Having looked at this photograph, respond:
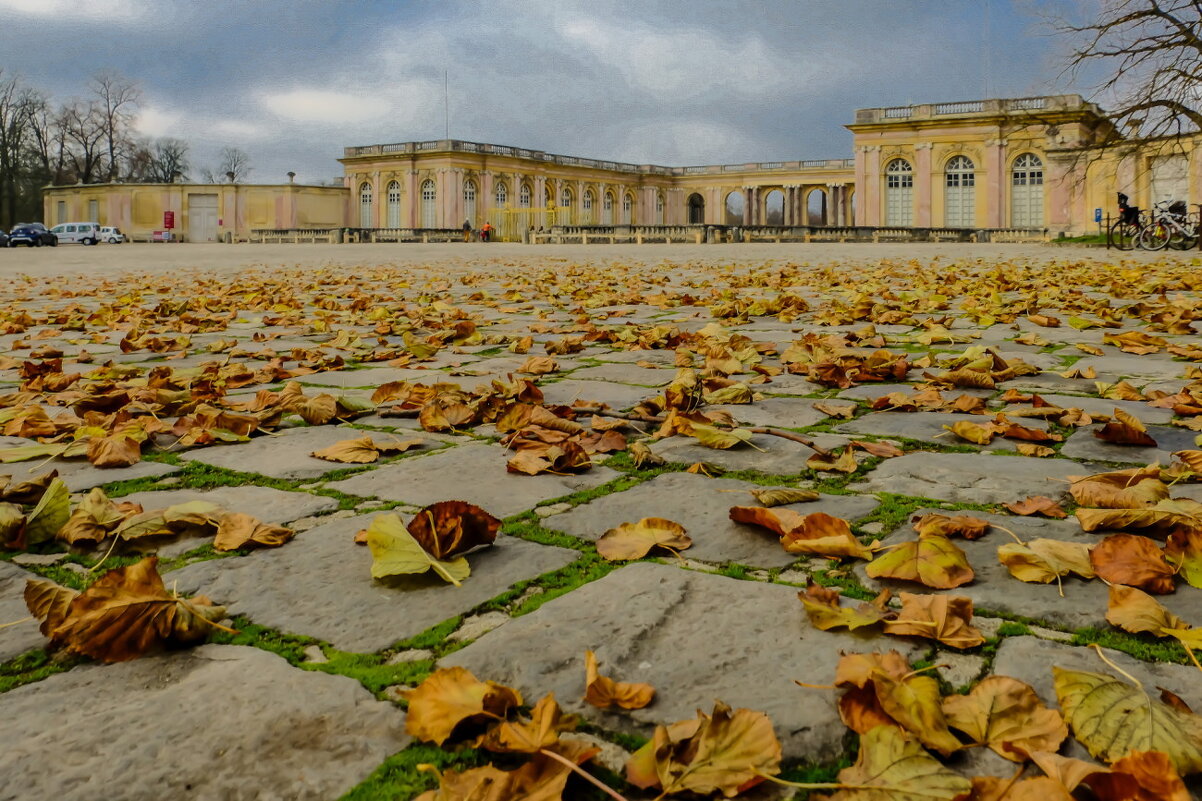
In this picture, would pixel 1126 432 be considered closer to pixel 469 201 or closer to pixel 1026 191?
pixel 1026 191

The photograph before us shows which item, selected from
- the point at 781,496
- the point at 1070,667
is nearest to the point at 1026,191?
the point at 781,496

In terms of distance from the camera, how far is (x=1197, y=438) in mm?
2334

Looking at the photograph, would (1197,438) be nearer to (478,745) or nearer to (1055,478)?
(1055,478)

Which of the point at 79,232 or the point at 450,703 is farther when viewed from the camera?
the point at 79,232

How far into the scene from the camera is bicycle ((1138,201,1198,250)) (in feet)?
55.6

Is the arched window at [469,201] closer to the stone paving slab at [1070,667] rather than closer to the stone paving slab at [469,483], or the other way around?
the stone paving slab at [469,483]

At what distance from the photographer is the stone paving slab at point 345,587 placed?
55.4 inches

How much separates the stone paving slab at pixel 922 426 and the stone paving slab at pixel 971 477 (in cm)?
18

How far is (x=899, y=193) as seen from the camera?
47281mm

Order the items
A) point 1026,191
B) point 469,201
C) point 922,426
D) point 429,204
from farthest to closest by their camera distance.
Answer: point 429,204, point 469,201, point 1026,191, point 922,426

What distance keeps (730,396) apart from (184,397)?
6.04ft

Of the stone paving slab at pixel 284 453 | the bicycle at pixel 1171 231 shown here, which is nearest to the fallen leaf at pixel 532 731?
the stone paving slab at pixel 284 453

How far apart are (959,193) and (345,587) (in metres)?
48.7

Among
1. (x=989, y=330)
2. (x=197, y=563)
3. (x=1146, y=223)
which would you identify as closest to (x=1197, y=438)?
(x=197, y=563)
